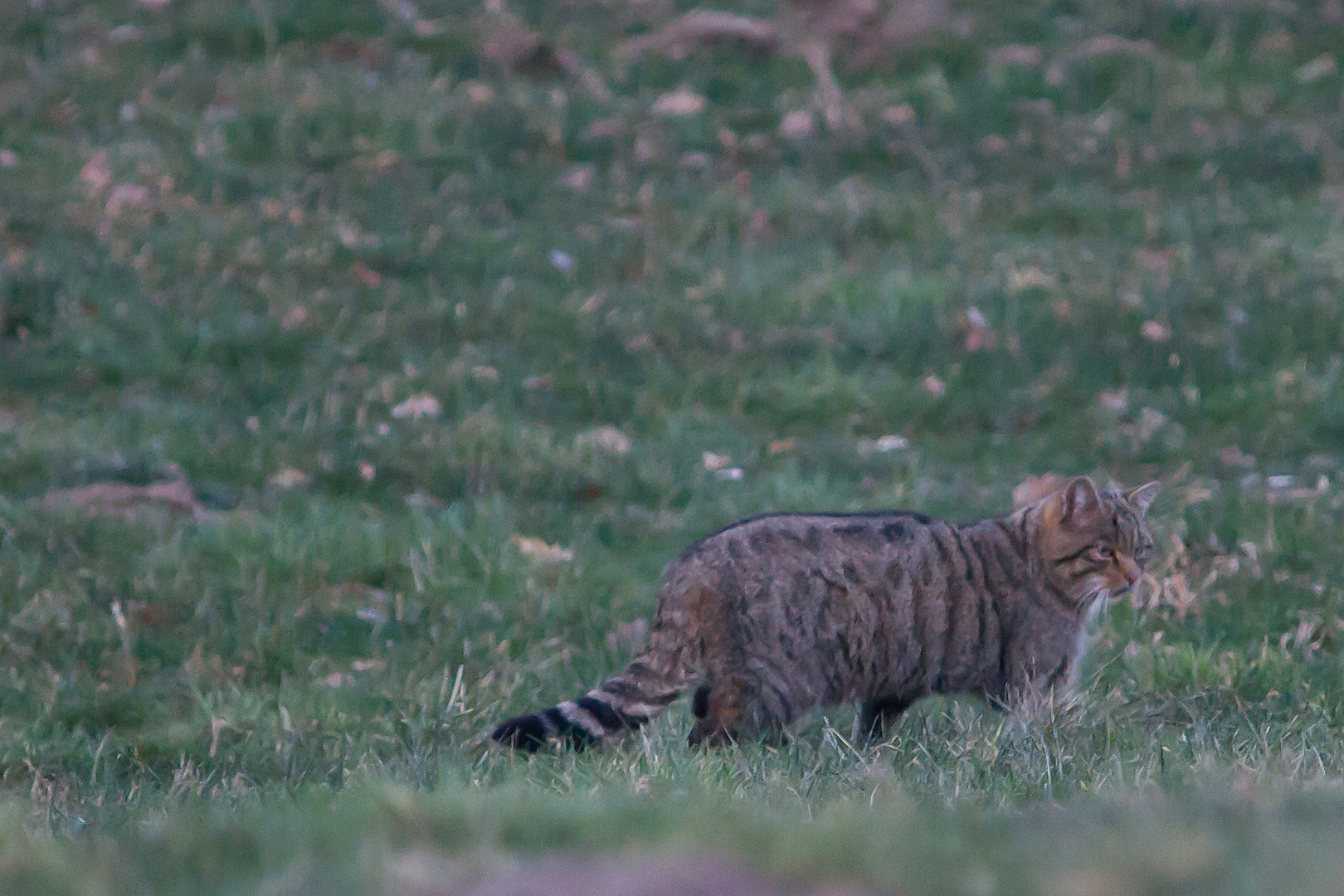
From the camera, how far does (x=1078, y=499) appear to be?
5738 millimetres

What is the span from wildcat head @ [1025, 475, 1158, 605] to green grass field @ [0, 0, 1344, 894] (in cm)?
32

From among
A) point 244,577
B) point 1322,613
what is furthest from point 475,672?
point 1322,613

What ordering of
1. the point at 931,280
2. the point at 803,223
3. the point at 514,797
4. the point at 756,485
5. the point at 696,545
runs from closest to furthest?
1. the point at 514,797
2. the point at 696,545
3. the point at 756,485
4. the point at 931,280
5. the point at 803,223

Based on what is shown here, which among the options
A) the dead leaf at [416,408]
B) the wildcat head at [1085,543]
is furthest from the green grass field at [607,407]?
the wildcat head at [1085,543]

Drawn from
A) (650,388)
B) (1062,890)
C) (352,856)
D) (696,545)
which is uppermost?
(1062,890)

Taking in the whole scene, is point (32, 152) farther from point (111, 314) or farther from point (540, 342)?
point (540, 342)

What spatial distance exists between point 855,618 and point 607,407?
171 inches

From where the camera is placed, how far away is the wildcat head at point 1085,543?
567 centimetres

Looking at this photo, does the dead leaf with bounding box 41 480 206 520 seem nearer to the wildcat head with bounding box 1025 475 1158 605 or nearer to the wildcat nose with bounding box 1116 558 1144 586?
the wildcat head with bounding box 1025 475 1158 605

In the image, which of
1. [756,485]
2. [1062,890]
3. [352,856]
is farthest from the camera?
[756,485]

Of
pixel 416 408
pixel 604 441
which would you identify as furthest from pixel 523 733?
pixel 416 408

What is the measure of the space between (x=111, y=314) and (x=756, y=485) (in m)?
4.20

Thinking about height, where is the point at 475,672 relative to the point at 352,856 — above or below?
below

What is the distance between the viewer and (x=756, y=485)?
26.7 ft
